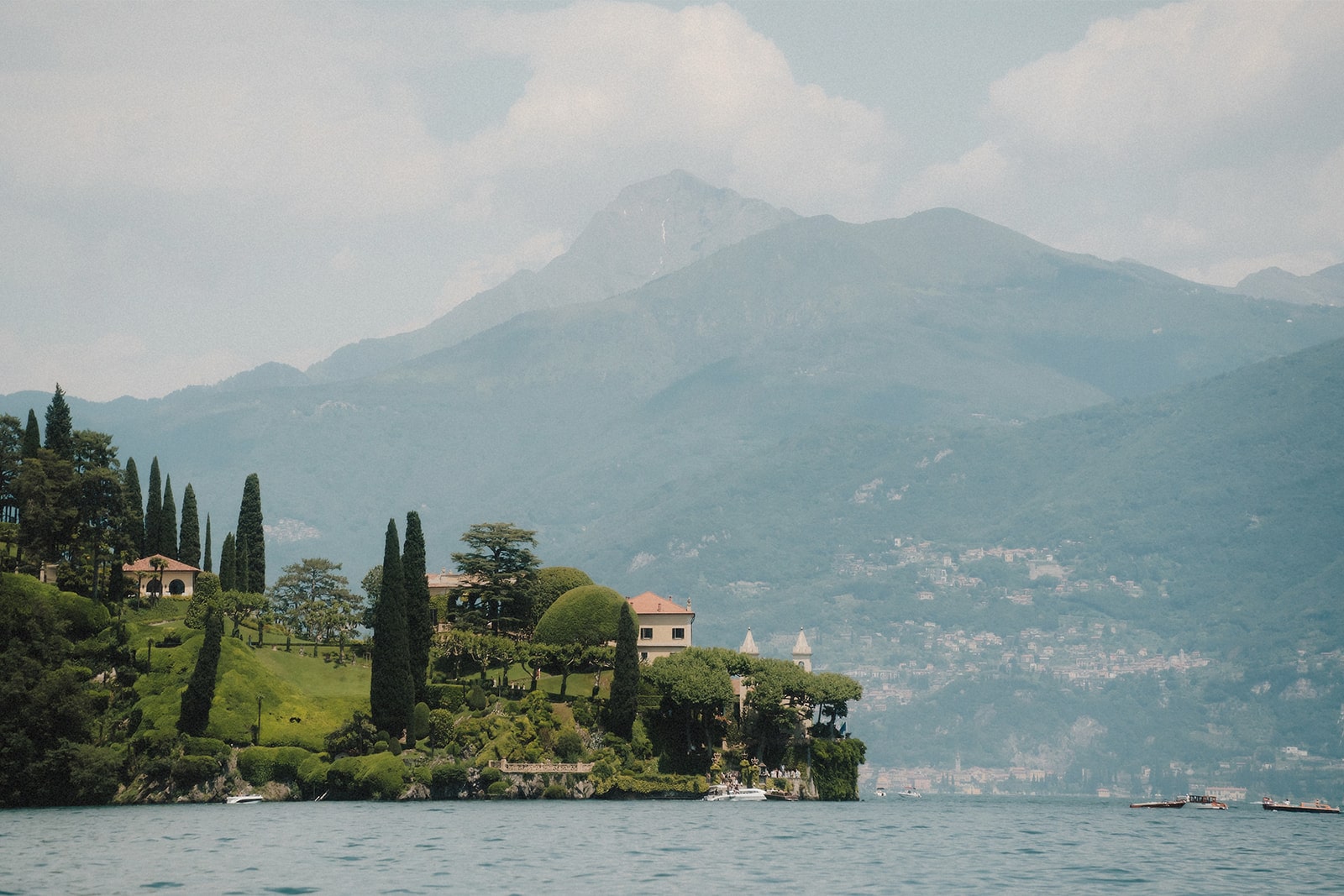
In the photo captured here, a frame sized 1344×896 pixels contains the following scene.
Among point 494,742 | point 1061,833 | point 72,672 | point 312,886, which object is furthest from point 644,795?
point 312,886

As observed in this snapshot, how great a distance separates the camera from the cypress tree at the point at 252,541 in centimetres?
13838

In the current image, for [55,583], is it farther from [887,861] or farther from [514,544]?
[887,861]

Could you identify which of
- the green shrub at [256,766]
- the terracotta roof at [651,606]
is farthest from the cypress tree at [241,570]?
the terracotta roof at [651,606]

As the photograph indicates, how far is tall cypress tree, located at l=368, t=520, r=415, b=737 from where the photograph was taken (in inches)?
4286

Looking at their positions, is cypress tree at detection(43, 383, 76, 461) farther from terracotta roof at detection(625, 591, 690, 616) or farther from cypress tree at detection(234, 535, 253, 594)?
terracotta roof at detection(625, 591, 690, 616)

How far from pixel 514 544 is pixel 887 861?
71618 millimetres

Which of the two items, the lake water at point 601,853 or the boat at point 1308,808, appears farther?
the boat at point 1308,808

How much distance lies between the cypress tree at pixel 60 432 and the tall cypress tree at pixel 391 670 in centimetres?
3162

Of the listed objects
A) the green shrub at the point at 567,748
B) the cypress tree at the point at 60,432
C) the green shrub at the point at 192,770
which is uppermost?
the cypress tree at the point at 60,432

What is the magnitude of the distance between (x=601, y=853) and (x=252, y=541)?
78581 mm

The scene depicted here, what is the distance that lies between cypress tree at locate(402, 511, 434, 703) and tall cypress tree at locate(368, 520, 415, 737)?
233 centimetres

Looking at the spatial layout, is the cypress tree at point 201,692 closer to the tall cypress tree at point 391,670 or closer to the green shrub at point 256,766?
the green shrub at point 256,766

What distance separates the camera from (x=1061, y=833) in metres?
98.9

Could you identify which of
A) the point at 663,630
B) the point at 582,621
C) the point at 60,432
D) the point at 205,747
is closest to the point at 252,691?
the point at 205,747
